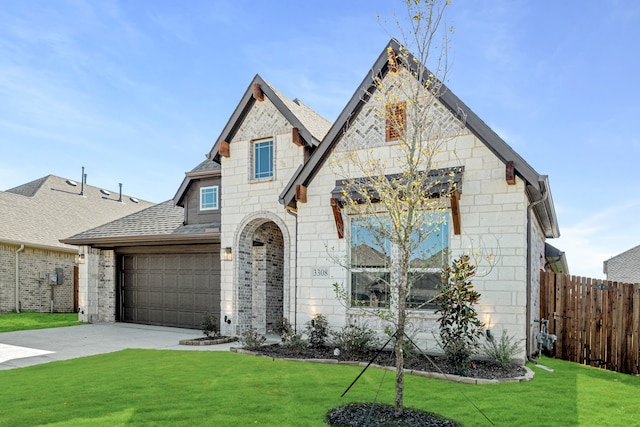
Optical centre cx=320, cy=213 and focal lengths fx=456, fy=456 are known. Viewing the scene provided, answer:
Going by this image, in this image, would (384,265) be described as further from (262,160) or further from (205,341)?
(205,341)

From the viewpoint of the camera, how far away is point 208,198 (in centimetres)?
1554

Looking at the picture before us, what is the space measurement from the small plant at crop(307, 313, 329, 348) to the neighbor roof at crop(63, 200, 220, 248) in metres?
4.93

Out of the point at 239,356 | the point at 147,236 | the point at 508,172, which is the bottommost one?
the point at 239,356

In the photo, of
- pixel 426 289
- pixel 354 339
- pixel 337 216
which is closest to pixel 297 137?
pixel 337 216

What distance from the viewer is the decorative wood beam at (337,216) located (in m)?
10.4

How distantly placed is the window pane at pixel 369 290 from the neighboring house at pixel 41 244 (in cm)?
1171

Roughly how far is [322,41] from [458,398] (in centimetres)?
840

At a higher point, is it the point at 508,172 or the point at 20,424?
the point at 508,172

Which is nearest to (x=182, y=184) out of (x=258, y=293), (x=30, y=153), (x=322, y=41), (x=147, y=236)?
(x=147, y=236)

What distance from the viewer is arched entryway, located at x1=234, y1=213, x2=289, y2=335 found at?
13352mm

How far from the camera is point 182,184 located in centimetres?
1589

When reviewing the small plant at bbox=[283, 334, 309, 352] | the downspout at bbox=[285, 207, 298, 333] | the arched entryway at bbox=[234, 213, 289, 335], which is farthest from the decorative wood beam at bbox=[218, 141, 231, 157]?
the small plant at bbox=[283, 334, 309, 352]

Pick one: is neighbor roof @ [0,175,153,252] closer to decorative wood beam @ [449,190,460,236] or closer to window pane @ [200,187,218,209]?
window pane @ [200,187,218,209]

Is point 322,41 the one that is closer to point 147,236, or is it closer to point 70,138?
point 147,236
